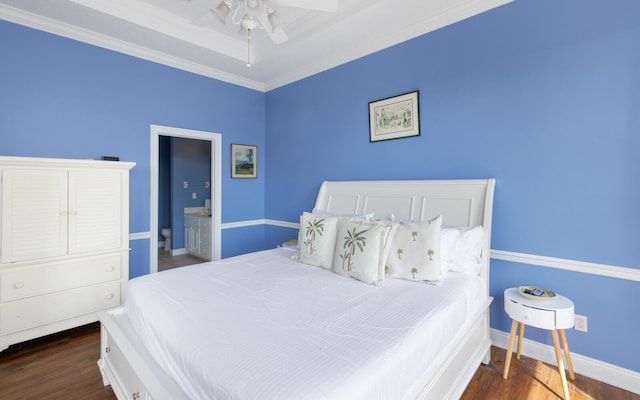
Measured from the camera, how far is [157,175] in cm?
346

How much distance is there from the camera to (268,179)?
14.9ft

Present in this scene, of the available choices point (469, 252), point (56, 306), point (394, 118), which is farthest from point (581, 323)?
point (56, 306)

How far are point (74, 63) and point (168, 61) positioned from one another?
0.93m

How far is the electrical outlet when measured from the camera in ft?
6.71

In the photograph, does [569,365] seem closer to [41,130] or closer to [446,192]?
[446,192]

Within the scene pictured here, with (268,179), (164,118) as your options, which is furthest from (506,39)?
(164,118)

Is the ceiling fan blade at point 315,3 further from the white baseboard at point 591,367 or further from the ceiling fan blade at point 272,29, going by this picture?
the white baseboard at point 591,367

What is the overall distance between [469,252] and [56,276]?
3478mm

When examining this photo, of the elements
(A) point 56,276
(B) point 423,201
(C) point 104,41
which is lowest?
(A) point 56,276

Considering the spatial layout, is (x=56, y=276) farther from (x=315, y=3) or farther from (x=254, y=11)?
(x=315, y=3)

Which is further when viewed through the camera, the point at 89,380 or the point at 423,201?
the point at 423,201

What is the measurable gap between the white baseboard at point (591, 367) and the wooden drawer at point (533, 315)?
0.52 metres

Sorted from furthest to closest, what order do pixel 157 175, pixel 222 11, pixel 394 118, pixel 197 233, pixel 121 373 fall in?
pixel 197 233 → pixel 157 175 → pixel 394 118 → pixel 222 11 → pixel 121 373

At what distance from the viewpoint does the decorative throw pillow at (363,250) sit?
81.0 inches
